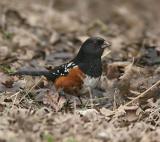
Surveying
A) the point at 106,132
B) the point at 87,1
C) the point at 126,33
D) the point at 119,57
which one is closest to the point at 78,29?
the point at 126,33

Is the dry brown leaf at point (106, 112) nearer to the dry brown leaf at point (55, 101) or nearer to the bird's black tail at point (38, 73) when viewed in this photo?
the dry brown leaf at point (55, 101)

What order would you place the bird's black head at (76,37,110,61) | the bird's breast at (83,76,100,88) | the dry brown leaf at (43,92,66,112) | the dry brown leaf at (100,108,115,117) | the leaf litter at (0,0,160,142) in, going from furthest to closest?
the bird's black head at (76,37,110,61) → the bird's breast at (83,76,100,88) → the dry brown leaf at (43,92,66,112) → the dry brown leaf at (100,108,115,117) → the leaf litter at (0,0,160,142)

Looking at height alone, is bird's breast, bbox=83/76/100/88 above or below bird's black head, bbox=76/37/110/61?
below

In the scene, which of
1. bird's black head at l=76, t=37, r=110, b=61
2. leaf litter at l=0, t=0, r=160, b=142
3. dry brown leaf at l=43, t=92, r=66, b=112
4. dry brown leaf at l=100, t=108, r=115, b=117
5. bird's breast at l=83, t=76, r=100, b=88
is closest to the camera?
leaf litter at l=0, t=0, r=160, b=142

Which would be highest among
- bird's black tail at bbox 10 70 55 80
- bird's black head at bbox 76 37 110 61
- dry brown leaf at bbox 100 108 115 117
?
bird's black head at bbox 76 37 110 61

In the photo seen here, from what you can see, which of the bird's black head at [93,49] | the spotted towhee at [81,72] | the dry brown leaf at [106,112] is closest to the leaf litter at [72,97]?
the dry brown leaf at [106,112]

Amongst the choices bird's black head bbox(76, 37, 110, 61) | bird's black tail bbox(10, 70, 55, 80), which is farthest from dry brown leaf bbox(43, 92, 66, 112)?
bird's black head bbox(76, 37, 110, 61)

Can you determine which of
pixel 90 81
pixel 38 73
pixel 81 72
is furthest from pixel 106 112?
pixel 38 73

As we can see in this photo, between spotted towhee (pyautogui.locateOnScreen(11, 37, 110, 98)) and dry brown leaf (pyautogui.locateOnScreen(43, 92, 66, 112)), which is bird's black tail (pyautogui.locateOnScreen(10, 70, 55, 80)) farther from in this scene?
dry brown leaf (pyautogui.locateOnScreen(43, 92, 66, 112))
